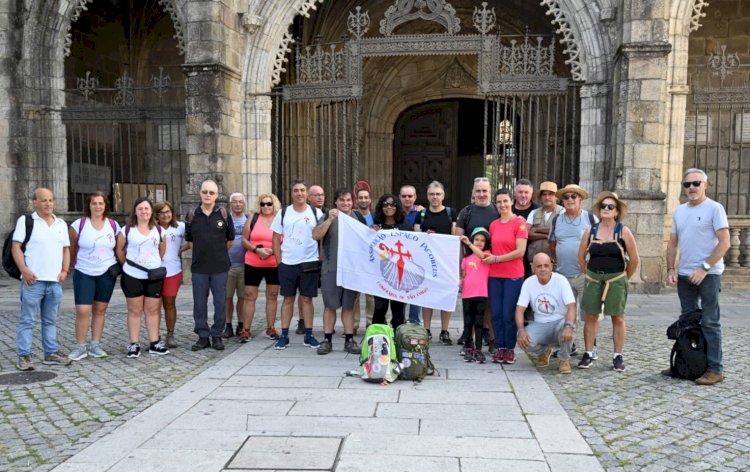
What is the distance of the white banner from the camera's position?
243 inches

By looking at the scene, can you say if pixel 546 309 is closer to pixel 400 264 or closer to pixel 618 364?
pixel 618 364

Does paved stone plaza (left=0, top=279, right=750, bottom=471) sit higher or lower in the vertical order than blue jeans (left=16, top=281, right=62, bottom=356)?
lower

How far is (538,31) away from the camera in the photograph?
563 inches

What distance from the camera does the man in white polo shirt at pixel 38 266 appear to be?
18.6 feet

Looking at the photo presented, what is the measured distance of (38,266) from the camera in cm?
568

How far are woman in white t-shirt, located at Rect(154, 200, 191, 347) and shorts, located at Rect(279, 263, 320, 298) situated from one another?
1.05 metres

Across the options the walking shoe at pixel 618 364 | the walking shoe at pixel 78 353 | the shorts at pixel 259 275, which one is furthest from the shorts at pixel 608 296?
the walking shoe at pixel 78 353

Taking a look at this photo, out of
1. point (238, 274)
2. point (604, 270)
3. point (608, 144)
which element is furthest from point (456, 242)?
point (608, 144)

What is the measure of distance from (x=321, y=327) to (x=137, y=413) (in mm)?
3360

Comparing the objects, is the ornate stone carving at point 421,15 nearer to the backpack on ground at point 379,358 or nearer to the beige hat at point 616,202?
A: the beige hat at point 616,202

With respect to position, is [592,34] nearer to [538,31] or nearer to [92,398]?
[538,31]

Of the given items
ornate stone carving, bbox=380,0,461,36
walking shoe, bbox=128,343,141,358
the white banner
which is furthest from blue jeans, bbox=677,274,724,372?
ornate stone carving, bbox=380,0,461,36

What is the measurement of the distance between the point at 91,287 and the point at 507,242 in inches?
153

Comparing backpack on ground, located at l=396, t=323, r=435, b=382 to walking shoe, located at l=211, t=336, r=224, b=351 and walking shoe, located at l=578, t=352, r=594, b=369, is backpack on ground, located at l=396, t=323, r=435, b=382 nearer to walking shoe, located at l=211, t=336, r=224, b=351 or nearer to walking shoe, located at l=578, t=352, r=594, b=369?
walking shoe, located at l=578, t=352, r=594, b=369
